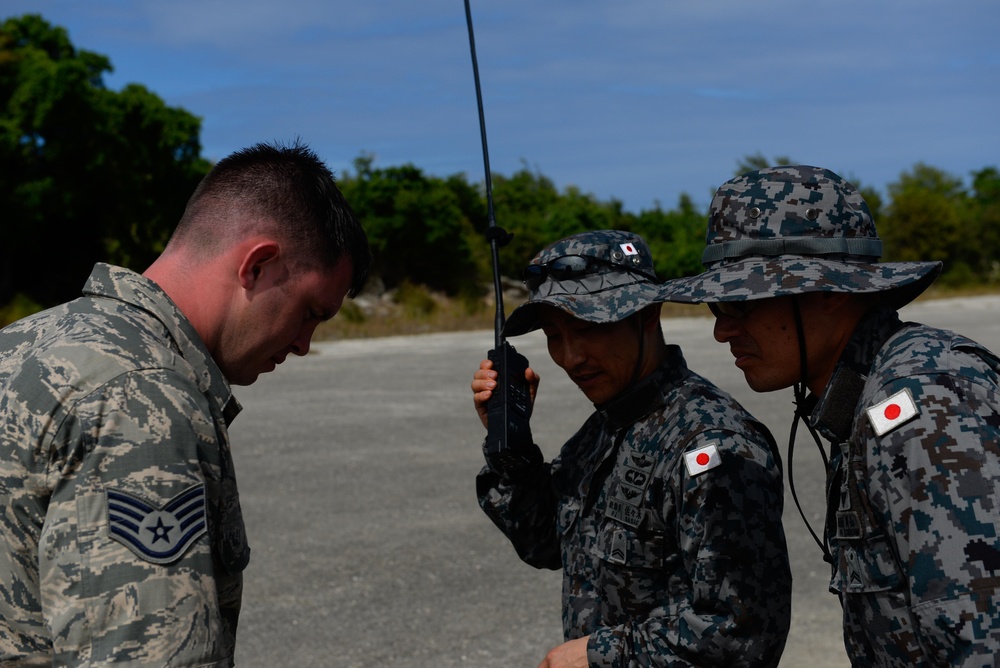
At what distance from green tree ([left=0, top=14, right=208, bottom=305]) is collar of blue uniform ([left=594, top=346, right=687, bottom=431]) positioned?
24103mm

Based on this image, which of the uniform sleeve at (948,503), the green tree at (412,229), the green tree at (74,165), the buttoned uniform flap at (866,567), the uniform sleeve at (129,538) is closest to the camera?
the uniform sleeve at (129,538)

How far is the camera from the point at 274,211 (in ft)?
6.50

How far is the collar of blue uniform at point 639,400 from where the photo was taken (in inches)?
99.2

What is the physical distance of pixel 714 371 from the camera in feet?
48.3

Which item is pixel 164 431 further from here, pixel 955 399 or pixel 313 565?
pixel 313 565

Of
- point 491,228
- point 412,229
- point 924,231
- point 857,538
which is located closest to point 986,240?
point 924,231

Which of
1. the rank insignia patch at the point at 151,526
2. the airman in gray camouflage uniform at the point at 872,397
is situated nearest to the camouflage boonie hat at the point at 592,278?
the airman in gray camouflage uniform at the point at 872,397

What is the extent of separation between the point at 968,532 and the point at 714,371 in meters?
13.3

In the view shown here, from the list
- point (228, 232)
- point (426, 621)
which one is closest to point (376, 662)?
point (426, 621)

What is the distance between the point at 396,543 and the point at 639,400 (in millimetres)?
4321

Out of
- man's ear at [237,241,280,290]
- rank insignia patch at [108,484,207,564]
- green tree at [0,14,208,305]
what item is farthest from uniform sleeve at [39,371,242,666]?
green tree at [0,14,208,305]

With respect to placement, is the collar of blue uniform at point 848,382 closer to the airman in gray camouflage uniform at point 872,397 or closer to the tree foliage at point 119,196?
the airman in gray camouflage uniform at point 872,397

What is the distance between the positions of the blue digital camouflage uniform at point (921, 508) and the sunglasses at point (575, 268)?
89cm

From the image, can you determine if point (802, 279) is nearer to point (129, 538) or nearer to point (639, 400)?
point (639, 400)
